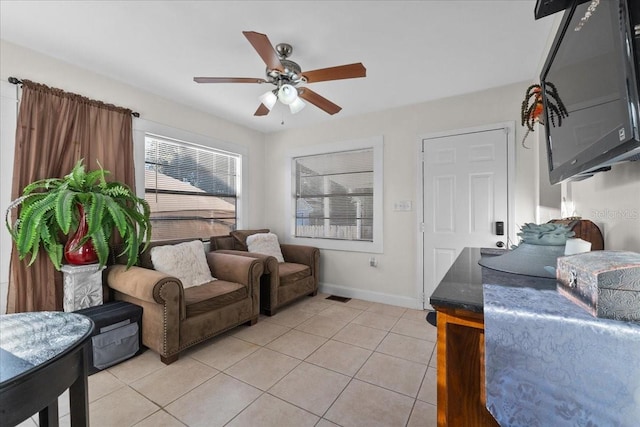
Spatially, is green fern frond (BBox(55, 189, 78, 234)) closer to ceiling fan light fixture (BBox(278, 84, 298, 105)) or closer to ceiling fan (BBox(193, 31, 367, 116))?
ceiling fan (BBox(193, 31, 367, 116))

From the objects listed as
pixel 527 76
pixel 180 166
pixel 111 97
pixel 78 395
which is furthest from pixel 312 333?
pixel 527 76

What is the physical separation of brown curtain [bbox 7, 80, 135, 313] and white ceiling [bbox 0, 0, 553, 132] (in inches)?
14.6

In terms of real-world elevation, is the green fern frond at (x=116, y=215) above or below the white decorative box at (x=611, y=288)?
above

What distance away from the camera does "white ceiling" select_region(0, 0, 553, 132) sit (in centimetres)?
175

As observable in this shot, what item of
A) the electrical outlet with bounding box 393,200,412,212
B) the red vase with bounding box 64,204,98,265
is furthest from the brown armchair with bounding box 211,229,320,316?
the red vase with bounding box 64,204,98,265

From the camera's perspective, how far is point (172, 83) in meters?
2.75

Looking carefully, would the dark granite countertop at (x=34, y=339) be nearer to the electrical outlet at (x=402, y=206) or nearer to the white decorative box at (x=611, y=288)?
the white decorative box at (x=611, y=288)

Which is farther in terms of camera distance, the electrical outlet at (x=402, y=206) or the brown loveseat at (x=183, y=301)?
the electrical outlet at (x=402, y=206)

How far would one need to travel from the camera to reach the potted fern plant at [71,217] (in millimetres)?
1854

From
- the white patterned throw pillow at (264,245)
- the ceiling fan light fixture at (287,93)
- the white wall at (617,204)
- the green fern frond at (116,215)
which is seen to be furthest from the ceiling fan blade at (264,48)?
the white patterned throw pillow at (264,245)

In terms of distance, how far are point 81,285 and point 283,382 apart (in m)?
1.75

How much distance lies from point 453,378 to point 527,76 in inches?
119

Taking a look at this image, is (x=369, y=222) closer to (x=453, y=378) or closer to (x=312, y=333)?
(x=312, y=333)

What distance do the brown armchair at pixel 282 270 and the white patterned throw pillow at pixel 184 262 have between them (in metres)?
0.42
